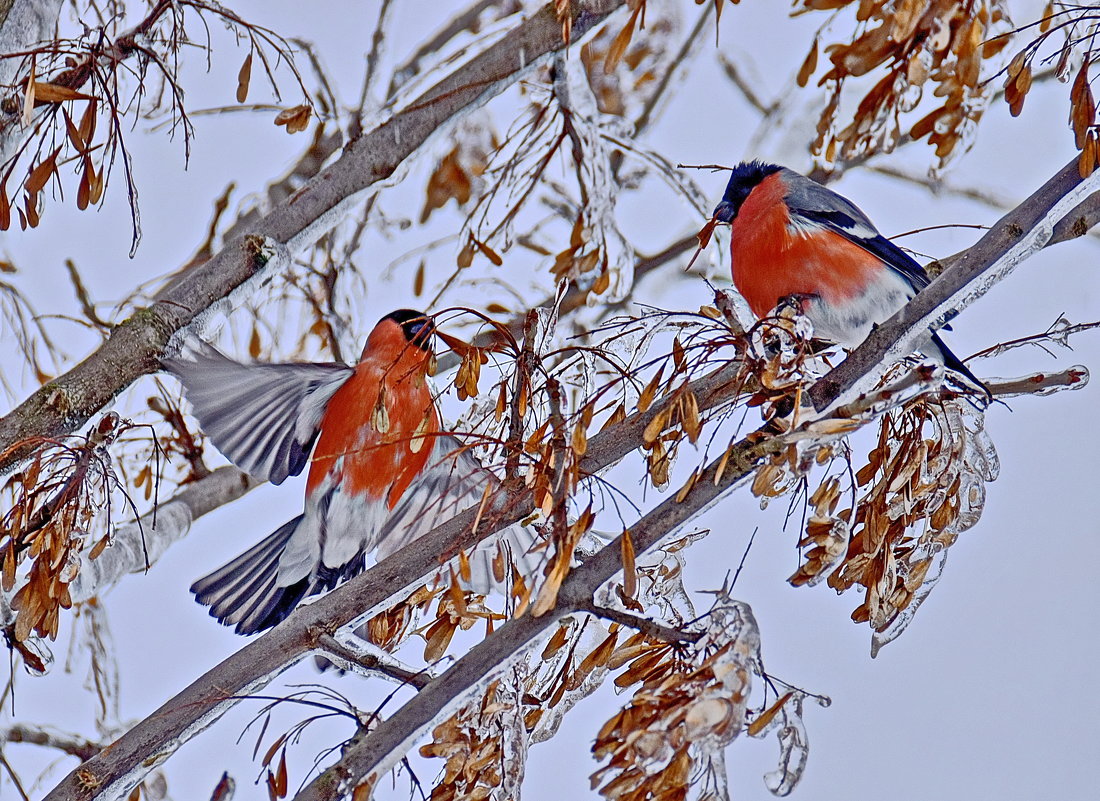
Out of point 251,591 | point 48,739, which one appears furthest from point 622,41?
point 48,739

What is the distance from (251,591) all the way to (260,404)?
0.27m

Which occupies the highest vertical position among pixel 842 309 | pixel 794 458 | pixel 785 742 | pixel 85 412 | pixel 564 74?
pixel 564 74

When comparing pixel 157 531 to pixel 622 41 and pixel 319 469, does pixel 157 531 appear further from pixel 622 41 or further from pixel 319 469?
pixel 622 41

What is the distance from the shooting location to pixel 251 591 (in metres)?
1.44

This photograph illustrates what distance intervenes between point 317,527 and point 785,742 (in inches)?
36.9

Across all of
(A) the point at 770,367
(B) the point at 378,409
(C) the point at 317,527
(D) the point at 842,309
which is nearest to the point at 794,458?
(A) the point at 770,367

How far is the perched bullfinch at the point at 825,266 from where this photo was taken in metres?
1.21

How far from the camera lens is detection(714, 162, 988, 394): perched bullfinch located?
1215mm

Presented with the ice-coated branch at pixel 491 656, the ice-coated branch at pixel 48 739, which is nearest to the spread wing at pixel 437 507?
the ice-coated branch at pixel 491 656

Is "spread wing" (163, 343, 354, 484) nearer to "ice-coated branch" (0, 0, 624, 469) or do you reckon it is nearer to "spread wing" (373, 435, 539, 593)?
"ice-coated branch" (0, 0, 624, 469)

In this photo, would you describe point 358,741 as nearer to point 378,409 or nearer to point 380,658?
point 380,658

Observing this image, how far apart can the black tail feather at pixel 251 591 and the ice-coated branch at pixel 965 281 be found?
914 mm

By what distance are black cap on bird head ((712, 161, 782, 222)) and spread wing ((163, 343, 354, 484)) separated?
2.01ft

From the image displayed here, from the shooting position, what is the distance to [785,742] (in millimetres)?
729
